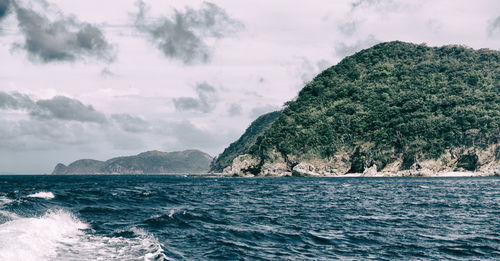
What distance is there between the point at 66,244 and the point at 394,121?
142323 mm

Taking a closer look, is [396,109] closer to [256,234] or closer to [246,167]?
[246,167]

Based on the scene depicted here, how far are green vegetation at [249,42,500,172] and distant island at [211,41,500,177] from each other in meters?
0.34

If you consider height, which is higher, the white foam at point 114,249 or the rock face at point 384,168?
the rock face at point 384,168

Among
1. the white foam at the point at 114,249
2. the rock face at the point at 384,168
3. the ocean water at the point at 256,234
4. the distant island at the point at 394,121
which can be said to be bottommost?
the white foam at the point at 114,249

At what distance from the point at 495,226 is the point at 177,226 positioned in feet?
57.6

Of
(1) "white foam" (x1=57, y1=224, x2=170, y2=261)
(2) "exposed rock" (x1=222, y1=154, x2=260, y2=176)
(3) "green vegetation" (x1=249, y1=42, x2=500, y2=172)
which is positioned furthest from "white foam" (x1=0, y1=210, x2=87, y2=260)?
(2) "exposed rock" (x1=222, y1=154, x2=260, y2=176)

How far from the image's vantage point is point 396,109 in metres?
149

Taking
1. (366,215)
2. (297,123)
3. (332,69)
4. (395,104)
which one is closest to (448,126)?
(395,104)

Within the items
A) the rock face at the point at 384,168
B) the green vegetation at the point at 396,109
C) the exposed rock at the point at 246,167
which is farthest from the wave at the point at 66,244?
the exposed rock at the point at 246,167

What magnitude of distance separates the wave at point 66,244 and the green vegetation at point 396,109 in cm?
12644

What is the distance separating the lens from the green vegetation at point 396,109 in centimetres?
12938

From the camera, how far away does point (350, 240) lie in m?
17.3

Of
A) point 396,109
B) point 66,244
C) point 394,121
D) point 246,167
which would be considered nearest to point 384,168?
point 394,121

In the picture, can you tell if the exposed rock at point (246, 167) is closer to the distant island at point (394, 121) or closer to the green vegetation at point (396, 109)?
the distant island at point (394, 121)
